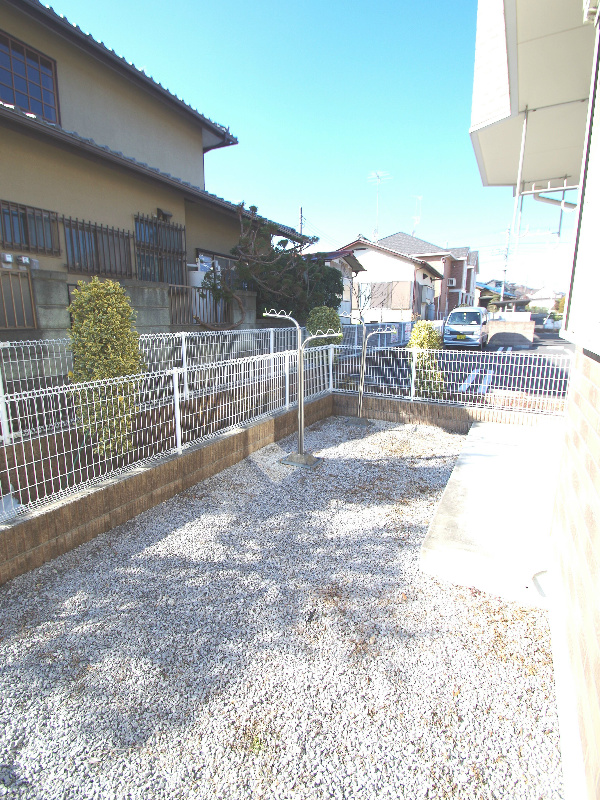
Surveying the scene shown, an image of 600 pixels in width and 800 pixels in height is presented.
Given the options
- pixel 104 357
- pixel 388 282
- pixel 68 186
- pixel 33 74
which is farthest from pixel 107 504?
pixel 388 282

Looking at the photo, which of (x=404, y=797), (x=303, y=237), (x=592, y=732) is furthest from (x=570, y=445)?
(x=303, y=237)

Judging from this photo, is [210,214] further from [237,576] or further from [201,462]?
[237,576]

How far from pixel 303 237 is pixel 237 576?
10.1 meters

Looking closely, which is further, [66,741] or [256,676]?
[256,676]

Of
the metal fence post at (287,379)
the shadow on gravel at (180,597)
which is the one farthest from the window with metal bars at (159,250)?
the shadow on gravel at (180,597)

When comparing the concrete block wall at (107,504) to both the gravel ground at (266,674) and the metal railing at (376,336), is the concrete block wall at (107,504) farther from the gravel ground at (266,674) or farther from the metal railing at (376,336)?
the metal railing at (376,336)

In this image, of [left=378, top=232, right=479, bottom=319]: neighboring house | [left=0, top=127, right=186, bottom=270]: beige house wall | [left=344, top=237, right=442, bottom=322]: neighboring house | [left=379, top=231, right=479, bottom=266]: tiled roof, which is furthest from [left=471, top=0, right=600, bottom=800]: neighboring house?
[left=379, top=231, right=479, bottom=266]: tiled roof

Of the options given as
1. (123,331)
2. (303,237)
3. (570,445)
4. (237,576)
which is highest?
(303,237)

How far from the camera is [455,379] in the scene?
6.91 meters

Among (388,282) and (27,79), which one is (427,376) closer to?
(27,79)

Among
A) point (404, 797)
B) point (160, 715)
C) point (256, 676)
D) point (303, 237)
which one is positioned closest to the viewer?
point (404, 797)

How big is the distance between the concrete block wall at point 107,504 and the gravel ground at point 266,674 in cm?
11

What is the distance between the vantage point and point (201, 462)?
14.2 ft

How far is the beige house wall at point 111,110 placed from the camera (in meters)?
6.96
